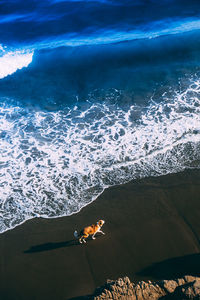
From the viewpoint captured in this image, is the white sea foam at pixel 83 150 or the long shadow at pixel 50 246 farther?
the white sea foam at pixel 83 150

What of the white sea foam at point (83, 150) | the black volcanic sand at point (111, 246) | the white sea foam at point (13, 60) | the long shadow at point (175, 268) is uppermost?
the white sea foam at point (13, 60)

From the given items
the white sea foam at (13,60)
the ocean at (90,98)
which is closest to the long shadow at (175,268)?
the ocean at (90,98)

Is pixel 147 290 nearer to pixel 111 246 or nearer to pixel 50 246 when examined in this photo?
pixel 111 246

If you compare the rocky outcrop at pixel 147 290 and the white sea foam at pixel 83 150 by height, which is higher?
the white sea foam at pixel 83 150

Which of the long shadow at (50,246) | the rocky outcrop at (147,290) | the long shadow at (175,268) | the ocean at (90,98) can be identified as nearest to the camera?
the rocky outcrop at (147,290)

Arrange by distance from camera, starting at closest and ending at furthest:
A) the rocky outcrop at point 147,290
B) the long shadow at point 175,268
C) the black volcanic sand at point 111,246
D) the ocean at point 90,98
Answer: the rocky outcrop at point 147,290
the long shadow at point 175,268
the black volcanic sand at point 111,246
the ocean at point 90,98

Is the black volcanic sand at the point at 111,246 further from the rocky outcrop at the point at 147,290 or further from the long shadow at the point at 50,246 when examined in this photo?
the rocky outcrop at the point at 147,290

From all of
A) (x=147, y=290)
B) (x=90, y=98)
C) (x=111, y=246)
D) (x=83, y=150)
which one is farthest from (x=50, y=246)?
(x=90, y=98)

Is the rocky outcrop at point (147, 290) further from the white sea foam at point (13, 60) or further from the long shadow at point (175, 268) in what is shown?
the white sea foam at point (13, 60)
